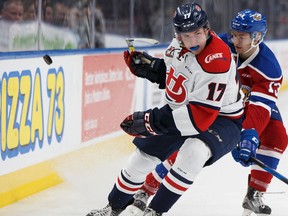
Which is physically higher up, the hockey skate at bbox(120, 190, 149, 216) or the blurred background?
the blurred background

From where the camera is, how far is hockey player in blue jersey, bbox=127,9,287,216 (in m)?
3.66

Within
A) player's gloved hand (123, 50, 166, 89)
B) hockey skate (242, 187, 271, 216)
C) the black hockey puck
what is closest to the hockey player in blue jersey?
hockey skate (242, 187, 271, 216)

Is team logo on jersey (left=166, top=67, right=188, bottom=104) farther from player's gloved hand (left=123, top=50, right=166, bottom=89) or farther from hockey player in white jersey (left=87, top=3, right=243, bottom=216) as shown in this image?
player's gloved hand (left=123, top=50, right=166, bottom=89)

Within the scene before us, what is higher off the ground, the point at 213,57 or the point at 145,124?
the point at 213,57

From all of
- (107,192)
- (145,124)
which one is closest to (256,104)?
(145,124)

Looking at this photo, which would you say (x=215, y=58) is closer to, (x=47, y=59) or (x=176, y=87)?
(x=176, y=87)

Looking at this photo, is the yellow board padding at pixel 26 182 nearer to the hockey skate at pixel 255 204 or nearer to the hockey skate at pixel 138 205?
the hockey skate at pixel 138 205

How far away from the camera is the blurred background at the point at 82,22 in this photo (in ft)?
15.1

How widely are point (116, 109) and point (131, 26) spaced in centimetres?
116

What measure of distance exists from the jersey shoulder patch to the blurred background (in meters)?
1.61

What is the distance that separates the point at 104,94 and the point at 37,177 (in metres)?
1.27

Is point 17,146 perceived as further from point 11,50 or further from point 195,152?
point 195,152

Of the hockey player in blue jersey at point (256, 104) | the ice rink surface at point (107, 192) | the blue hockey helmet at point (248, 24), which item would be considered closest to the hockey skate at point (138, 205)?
the hockey player in blue jersey at point (256, 104)

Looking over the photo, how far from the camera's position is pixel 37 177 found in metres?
4.45
